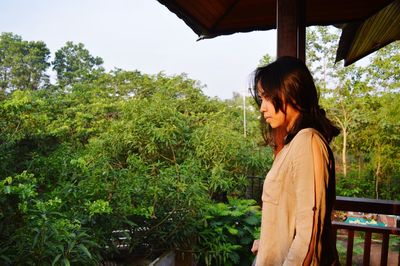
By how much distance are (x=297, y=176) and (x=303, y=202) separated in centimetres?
5

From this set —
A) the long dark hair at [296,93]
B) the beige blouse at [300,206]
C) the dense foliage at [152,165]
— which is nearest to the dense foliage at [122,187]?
the dense foliage at [152,165]

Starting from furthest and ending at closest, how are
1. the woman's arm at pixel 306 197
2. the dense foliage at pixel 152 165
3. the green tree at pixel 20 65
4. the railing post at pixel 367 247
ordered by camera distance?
the green tree at pixel 20 65 < the dense foliage at pixel 152 165 < the railing post at pixel 367 247 < the woman's arm at pixel 306 197

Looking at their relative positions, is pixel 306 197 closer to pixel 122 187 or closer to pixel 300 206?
pixel 300 206

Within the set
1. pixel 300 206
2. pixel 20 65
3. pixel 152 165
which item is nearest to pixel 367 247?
pixel 300 206

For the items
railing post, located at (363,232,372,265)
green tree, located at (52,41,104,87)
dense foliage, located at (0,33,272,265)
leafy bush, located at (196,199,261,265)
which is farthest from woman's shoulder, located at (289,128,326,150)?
green tree, located at (52,41,104,87)

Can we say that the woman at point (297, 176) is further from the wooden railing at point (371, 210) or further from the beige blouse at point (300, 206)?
the wooden railing at point (371, 210)

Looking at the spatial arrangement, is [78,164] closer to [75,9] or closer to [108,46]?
[108,46]

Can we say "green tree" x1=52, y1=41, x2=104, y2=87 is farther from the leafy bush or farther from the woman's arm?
the woman's arm

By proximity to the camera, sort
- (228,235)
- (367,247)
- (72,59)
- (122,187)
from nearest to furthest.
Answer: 1. (367,247)
2. (122,187)
3. (228,235)
4. (72,59)

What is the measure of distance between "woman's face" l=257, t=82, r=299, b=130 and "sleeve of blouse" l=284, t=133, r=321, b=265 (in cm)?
8

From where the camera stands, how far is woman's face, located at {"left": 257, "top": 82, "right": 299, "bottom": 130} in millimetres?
749

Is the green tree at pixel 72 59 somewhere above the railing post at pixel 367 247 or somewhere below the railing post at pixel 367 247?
above

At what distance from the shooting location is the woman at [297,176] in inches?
26.1

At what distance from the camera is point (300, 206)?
67 cm
